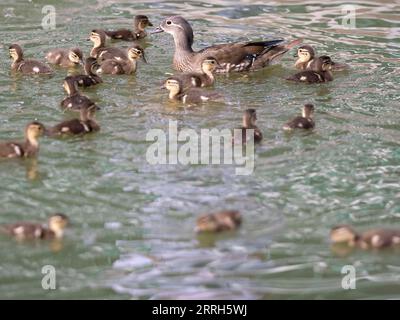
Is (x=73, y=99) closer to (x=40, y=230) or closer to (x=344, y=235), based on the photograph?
(x=40, y=230)

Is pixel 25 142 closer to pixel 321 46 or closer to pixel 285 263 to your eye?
pixel 285 263

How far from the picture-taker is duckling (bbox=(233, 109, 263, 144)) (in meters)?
7.46

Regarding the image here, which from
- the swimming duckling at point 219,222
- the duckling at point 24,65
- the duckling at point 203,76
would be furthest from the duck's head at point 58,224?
the duckling at point 24,65

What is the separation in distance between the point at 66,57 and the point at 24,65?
516 millimetres

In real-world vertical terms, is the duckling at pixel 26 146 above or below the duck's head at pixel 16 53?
below

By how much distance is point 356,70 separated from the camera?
30.9 feet

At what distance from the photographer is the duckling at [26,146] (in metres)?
7.15

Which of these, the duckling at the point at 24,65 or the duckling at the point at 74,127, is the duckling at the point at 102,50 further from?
the duckling at the point at 74,127

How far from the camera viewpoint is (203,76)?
920 cm

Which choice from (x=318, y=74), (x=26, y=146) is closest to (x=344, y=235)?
(x=26, y=146)

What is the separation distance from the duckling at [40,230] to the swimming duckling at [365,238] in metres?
1.58

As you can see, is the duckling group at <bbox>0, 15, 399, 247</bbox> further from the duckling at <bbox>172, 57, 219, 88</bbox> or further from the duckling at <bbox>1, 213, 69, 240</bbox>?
the duckling at <bbox>1, 213, 69, 240</bbox>
